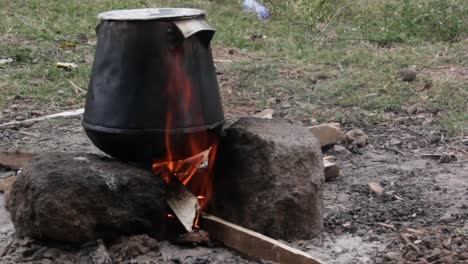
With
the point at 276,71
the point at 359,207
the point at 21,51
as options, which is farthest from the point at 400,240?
the point at 21,51

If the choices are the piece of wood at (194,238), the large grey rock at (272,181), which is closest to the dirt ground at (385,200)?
the piece of wood at (194,238)

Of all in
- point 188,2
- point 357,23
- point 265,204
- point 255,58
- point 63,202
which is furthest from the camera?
point 188,2

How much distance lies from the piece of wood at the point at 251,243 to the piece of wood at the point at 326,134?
5.16ft

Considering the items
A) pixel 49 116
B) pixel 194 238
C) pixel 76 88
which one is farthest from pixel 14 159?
pixel 76 88

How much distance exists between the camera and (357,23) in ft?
32.2

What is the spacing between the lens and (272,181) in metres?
3.90

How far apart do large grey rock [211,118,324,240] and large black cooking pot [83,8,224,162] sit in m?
0.20

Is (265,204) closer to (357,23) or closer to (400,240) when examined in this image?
(400,240)

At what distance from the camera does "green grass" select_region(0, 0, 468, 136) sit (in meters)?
6.79

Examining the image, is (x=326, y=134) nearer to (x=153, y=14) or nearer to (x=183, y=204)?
(x=183, y=204)

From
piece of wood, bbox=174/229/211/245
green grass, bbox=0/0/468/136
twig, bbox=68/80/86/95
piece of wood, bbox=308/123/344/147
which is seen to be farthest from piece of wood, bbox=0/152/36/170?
twig, bbox=68/80/86/95

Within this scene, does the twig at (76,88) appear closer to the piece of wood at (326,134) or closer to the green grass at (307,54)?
the green grass at (307,54)

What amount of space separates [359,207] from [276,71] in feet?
11.3

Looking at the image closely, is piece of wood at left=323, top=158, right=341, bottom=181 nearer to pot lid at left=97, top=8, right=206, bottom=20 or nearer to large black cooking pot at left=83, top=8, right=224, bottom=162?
large black cooking pot at left=83, top=8, right=224, bottom=162
